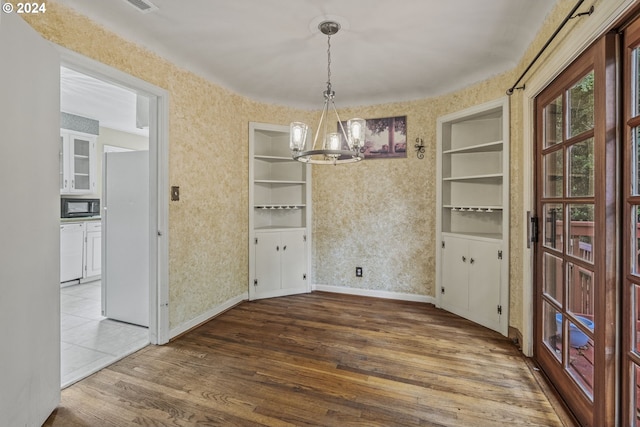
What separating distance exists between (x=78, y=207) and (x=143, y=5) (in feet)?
13.9

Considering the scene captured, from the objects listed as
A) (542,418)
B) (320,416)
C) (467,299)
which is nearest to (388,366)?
(320,416)

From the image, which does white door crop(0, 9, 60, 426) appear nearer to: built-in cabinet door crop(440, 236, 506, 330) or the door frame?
the door frame

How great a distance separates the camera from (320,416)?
68.8 inches

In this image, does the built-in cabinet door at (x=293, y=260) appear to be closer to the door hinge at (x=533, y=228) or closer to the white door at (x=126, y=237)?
the white door at (x=126, y=237)

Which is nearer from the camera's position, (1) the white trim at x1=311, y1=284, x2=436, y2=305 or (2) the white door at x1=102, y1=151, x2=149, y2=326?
(2) the white door at x1=102, y1=151, x2=149, y2=326

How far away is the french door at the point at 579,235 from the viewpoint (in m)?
1.40

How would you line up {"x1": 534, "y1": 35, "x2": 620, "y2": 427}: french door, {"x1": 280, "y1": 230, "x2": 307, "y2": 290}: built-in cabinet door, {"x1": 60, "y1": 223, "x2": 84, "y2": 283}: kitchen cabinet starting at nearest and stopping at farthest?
{"x1": 534, "y1": 35, "x2": 620, "y2": 427}: french door
{"x1": 280, "y1": 230, "x2": 307, "y2": 290}: built-in cabinet door
{"x1": 60, "y1": 223, "x2": 84, "y2": 283}: kitchen cabinet

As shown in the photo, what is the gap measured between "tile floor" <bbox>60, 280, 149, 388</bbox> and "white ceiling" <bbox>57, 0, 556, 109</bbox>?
2.61 meters

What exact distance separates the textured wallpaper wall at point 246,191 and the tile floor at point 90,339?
483 millimetres

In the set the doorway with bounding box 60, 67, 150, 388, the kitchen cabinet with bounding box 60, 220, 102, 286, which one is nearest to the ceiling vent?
the doorway with bounding box 60, 67, 150, 388

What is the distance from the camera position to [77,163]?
16.4 ft

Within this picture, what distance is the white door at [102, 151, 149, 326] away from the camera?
9.91ft

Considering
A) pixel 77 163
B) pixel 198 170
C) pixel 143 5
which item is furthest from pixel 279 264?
pixel 77 163

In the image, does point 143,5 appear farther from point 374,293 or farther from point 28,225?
point 374,293
